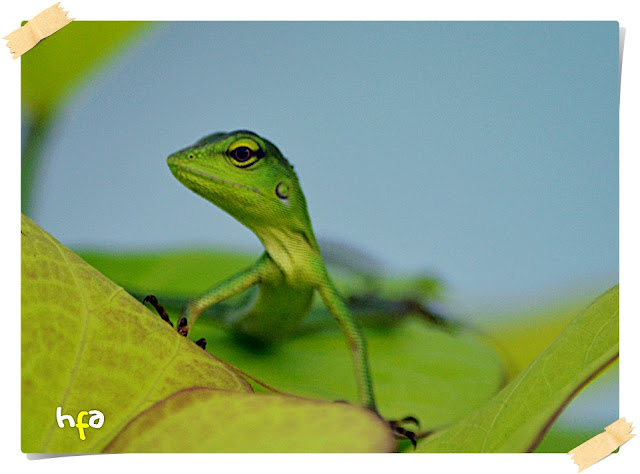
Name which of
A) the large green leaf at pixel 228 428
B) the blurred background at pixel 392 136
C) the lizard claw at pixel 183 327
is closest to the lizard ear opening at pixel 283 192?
the blurred background at pixel 392 136

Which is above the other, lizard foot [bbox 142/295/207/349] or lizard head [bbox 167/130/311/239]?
lizard head [bbox 167/130/311/239]

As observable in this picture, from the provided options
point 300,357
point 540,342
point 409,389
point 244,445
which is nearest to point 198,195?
point 300,357

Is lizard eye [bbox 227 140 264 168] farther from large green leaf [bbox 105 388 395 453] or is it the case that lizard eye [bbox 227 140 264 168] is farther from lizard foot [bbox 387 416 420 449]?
lizard foot [bbox 387 416 420 449]

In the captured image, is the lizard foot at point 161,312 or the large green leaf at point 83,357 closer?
the large green leaf at point 83,357

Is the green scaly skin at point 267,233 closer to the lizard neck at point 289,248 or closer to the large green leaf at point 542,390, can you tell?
the lizard neck at point 289,248

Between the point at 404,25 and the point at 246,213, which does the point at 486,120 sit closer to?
the point at 404,25

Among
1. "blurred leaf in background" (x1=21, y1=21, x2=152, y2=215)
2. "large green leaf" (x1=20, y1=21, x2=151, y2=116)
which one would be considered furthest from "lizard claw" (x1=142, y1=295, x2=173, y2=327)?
"large green leaf" (x1=20, y1=21, x2=151, y2=116)
